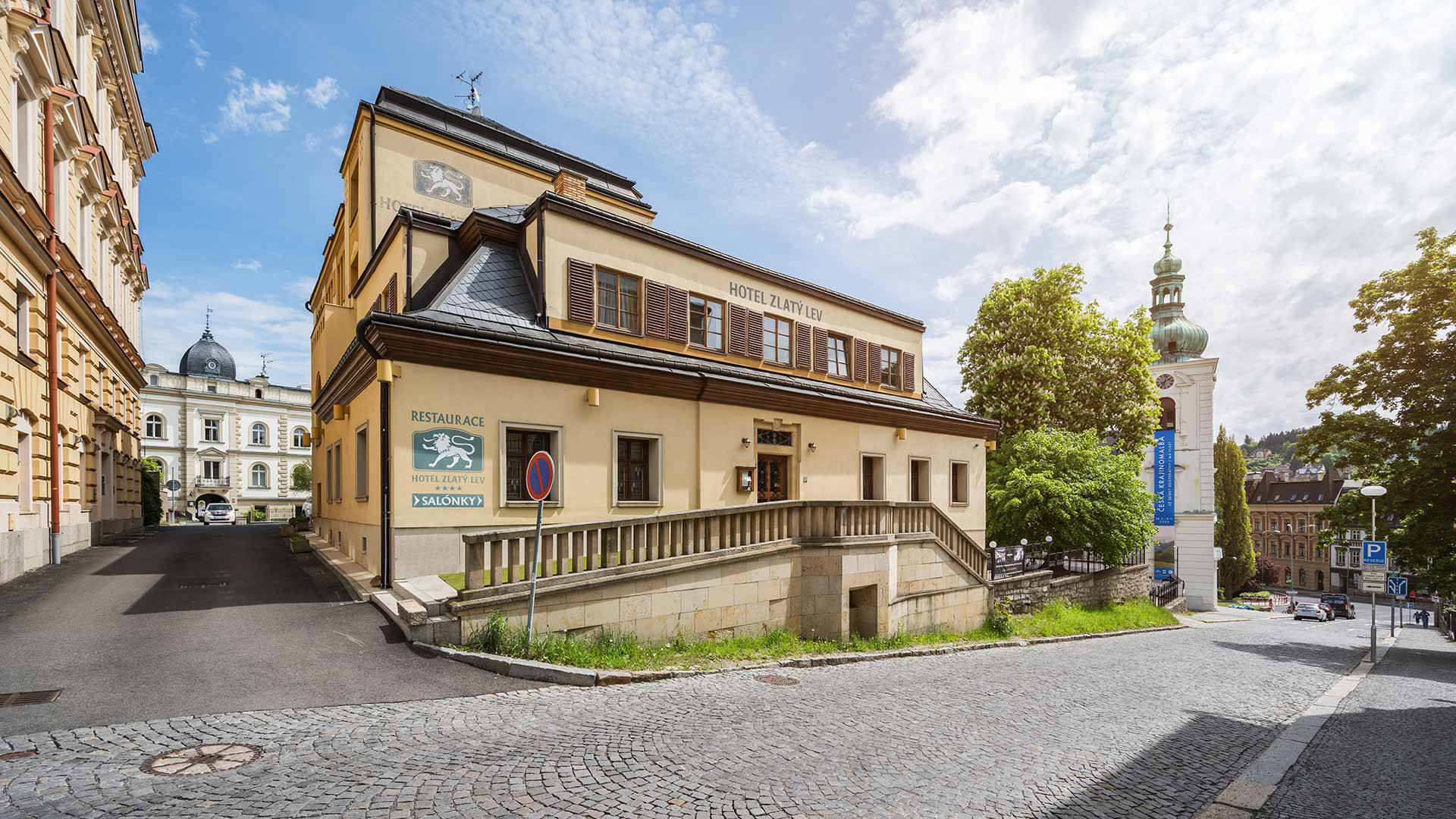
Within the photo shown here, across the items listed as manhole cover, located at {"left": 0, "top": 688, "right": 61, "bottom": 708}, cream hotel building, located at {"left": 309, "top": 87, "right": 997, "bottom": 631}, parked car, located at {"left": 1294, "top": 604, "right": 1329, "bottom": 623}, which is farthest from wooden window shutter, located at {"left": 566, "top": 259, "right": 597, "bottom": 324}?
parked car, located at {"left": 1294, "top": 604, "right": 1329, "bottom": 623}

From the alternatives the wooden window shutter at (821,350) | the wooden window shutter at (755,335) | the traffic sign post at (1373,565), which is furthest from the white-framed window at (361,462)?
the traffic sign post at (1373,565)

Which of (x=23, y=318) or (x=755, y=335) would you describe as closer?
(x=23, y=318)

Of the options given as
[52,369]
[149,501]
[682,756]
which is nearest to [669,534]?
[682,756]

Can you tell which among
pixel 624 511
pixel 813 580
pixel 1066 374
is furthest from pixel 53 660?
pixel 1066 374

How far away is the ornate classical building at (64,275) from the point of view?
12844 millimetres

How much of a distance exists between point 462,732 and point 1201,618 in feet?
144

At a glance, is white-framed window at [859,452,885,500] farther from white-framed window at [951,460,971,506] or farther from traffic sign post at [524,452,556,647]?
traffic sign post at [524,452,556,647]

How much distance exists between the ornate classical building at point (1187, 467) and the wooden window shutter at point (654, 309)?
42678mm

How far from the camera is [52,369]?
15656mm

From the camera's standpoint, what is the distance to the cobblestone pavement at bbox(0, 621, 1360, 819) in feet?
16.3

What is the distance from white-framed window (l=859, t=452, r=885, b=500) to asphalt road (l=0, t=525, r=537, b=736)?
1394 cm

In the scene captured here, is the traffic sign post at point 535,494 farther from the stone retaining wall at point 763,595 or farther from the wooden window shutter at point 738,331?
the wooden window shutter at point 738,331

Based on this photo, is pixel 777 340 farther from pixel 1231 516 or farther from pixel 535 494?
pixel 1231 516

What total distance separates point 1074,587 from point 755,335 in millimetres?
13766
